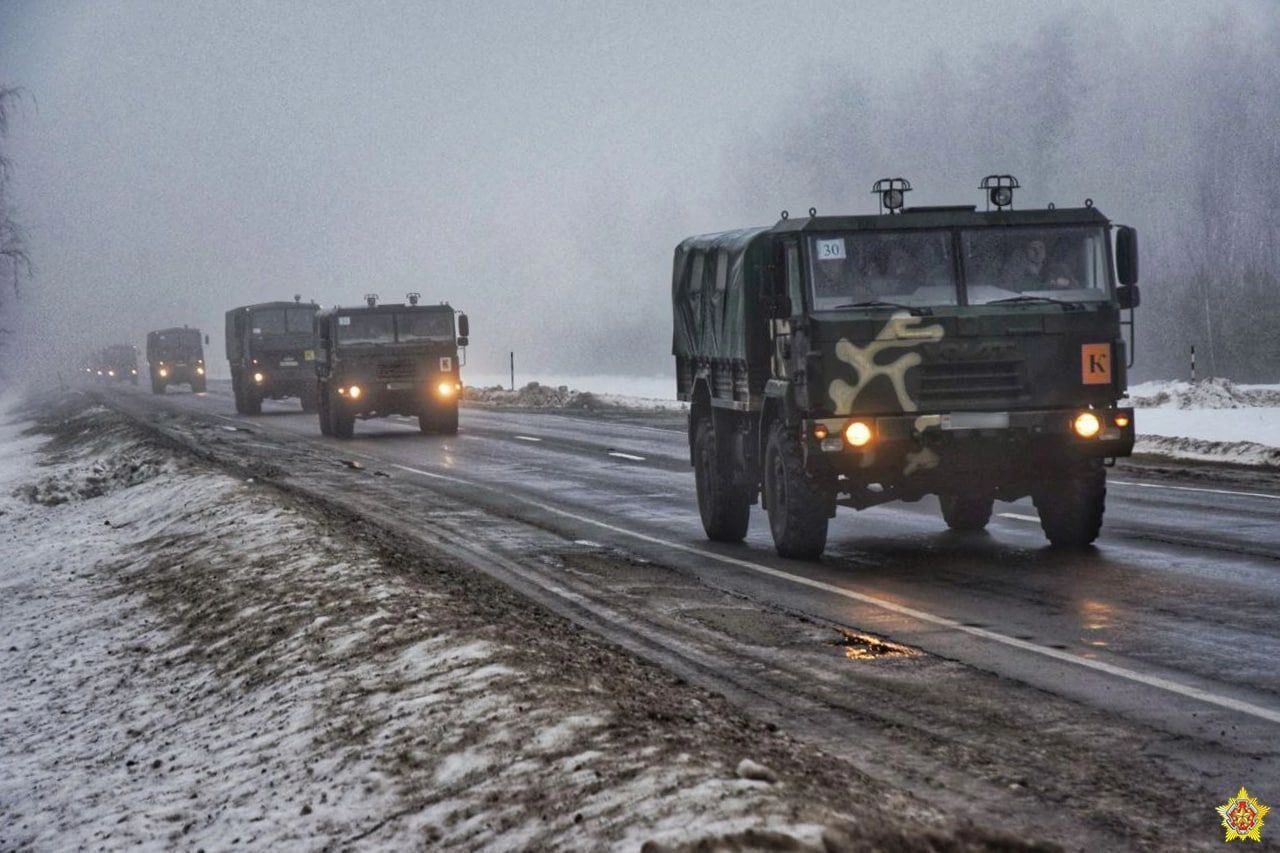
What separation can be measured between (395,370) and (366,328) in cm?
108

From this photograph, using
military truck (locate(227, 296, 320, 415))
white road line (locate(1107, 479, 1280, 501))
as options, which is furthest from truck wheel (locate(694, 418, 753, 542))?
military truck (locate(227, 296, 320, 415))

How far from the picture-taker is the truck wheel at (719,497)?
13656 millimetres

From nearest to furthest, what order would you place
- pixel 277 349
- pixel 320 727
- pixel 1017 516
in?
1. pixel 320 727
2. pixel 1017 516
3. pixel 277 349

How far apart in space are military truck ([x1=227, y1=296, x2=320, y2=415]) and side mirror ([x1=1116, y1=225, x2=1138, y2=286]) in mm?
35682

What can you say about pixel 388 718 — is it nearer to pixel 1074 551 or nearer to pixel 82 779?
pixel 82 779

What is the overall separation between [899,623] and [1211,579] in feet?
9.03

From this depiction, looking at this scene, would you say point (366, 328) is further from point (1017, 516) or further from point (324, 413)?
point (1017, 516)

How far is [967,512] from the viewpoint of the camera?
46.9 feet

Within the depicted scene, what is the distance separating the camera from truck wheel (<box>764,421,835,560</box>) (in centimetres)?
1180

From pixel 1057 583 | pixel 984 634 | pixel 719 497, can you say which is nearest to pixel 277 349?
pixel 719 497

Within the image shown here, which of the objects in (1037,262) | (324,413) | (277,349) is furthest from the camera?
(277,349)

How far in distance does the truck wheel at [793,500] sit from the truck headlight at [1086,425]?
1.89 m

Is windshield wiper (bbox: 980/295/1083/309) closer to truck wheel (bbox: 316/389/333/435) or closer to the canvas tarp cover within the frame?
the canvas tarp cover

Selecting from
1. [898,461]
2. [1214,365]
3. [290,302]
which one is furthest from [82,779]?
[1214,365]
